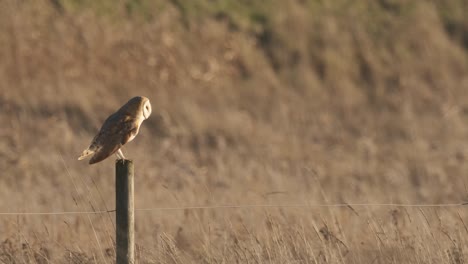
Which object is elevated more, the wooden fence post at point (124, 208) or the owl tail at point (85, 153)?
the owl tail at point (85, 153)

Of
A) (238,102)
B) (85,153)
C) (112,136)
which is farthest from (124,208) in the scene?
(238,102)

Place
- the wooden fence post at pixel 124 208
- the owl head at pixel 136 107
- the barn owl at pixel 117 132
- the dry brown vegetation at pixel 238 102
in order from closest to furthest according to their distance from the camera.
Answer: the wooden fence post at pixel 124 208
the barn owl at pixel 117 132
the owl head at pixel 136 107
the dry brown vegetation at pixel 238 102

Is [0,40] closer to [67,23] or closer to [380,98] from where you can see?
[67,23]

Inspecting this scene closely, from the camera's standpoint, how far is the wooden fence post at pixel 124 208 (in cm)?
580

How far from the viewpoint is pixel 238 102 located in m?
19.9

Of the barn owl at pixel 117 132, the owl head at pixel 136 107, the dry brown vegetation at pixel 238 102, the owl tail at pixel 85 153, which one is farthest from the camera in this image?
the dry brown vegetation at pixel 238 102

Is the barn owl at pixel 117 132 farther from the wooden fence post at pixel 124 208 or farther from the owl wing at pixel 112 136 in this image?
the wooden fence post at pixel 124 208

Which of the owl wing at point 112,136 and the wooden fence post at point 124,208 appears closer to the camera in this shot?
the wooden fence post at point 124,208

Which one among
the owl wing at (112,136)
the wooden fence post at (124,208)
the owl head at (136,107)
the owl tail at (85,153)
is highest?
the owl head at (136,107)

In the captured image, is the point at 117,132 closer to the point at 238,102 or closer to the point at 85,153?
the point at 85,153

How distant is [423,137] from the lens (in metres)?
19.1

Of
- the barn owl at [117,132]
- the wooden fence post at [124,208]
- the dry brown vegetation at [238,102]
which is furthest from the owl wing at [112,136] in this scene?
the dry brown vegetation at [238,102]

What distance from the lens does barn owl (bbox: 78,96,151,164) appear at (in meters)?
6.62

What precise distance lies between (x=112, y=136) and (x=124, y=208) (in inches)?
35.7
